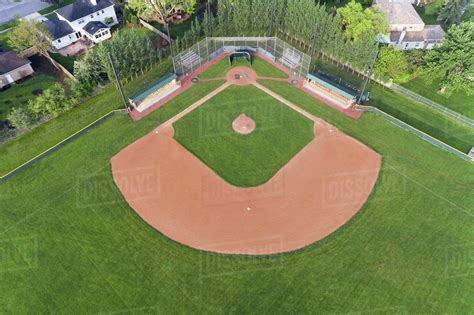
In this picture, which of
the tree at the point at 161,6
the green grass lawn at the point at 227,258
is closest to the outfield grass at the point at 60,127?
the green grass lawn at the point at 227,258

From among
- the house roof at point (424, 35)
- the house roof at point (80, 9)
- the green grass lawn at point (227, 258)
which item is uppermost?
the house roof at point (80, 9)

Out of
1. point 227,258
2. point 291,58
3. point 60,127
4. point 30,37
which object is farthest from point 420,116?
point 30,37

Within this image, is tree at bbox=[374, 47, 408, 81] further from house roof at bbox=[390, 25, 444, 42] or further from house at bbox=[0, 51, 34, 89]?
house at bbox=[0, 51, 34, 89]

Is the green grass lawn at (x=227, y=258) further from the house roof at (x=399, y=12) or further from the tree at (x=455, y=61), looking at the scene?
the house roof at (x=399, y=12)

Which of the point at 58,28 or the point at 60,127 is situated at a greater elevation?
the point at 58,28

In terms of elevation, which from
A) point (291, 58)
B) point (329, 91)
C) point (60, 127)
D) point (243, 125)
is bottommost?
point (60, 127)

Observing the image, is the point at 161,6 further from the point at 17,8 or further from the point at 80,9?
the point at 17,8

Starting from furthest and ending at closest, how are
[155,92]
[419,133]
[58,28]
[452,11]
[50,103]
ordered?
[452,11] → [58,28] → [155,92] → [50,103] → [419,133]
